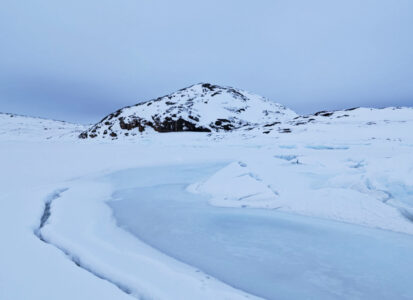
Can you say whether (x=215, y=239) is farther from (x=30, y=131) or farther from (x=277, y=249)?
(x=30, y=131)

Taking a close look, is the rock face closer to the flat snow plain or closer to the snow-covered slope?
the snow-covered slope

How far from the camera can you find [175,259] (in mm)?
1967

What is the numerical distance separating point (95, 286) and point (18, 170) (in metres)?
5.72

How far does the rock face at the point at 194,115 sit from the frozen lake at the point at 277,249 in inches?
961

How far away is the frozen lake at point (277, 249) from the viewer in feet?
5.46

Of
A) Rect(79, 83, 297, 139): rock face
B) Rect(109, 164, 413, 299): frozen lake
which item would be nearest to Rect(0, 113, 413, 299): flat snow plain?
Rect(109, 164, 413, 299): frozen lake

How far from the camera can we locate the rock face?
2978 cm

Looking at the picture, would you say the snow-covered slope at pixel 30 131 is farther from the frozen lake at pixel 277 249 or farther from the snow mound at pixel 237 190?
the frozen lake at pixel 277 249

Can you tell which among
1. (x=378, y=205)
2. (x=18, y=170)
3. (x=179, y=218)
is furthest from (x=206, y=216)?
(x=18, y=170)

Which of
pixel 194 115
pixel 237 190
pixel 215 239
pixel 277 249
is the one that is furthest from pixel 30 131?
pixel 277 249

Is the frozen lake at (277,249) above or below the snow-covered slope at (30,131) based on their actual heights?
below

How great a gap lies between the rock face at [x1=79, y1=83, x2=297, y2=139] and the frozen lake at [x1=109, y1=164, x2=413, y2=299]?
24.4 meters

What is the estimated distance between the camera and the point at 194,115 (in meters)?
30.8

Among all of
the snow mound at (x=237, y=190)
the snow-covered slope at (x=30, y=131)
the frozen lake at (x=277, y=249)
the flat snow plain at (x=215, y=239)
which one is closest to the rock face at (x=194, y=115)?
the snow-covered slope at (x=30, y=131)
